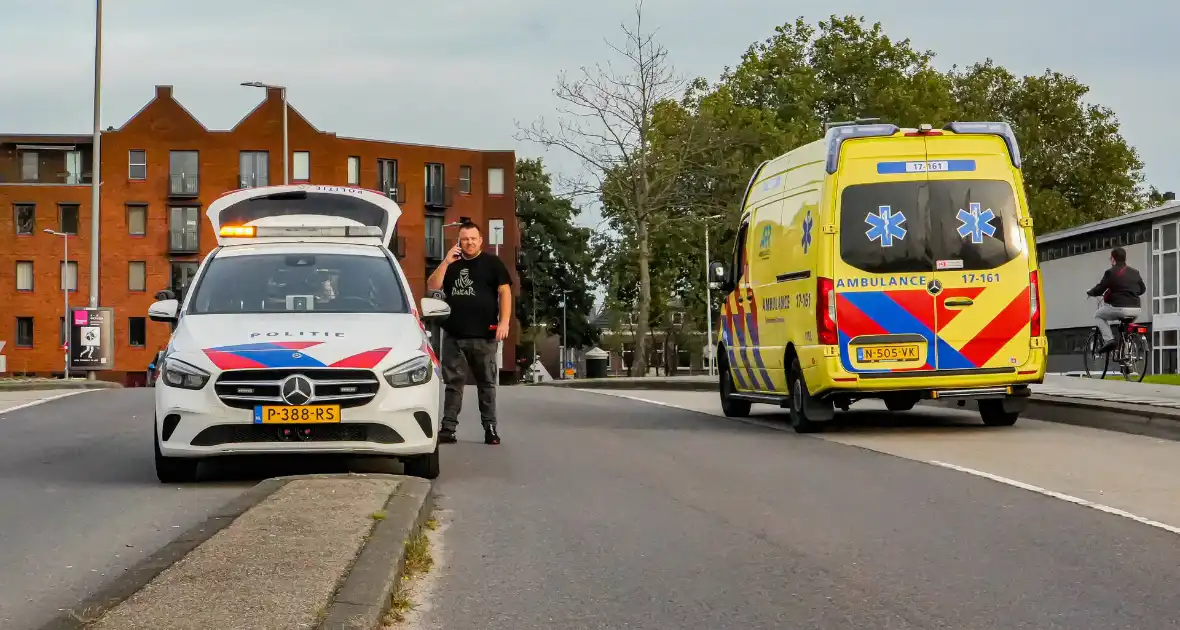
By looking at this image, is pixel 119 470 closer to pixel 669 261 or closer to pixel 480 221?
pixel 669 261

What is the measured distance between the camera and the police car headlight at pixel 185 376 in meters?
10.6

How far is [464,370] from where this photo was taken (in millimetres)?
14320

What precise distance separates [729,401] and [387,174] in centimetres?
6945

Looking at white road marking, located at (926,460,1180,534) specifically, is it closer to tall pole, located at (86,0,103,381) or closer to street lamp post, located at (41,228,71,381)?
tall pole, located at (86,0,103,381)

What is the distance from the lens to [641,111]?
46469 millimetres

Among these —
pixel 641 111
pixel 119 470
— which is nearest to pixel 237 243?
pixel 119 470

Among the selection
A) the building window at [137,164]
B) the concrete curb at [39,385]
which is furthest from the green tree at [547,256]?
the concrete curb at [39,385]

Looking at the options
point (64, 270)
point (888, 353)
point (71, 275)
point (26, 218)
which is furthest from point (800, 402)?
point (26, 218)

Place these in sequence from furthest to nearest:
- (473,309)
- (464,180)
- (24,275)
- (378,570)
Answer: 1. (464,180)
2. (24,275)
3. (473,309)
4. (378,570)

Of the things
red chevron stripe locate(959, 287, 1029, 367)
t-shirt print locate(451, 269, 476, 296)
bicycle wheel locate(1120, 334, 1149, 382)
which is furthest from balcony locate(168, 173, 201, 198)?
red chevron stripe locate(959, 287, 1029, 367)

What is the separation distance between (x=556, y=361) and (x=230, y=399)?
12422 centimetres

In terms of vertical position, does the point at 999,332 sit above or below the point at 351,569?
above

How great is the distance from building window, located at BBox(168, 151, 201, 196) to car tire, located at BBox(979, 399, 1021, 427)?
Answer: 232 ft

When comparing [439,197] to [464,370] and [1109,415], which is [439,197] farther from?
[464,370]
